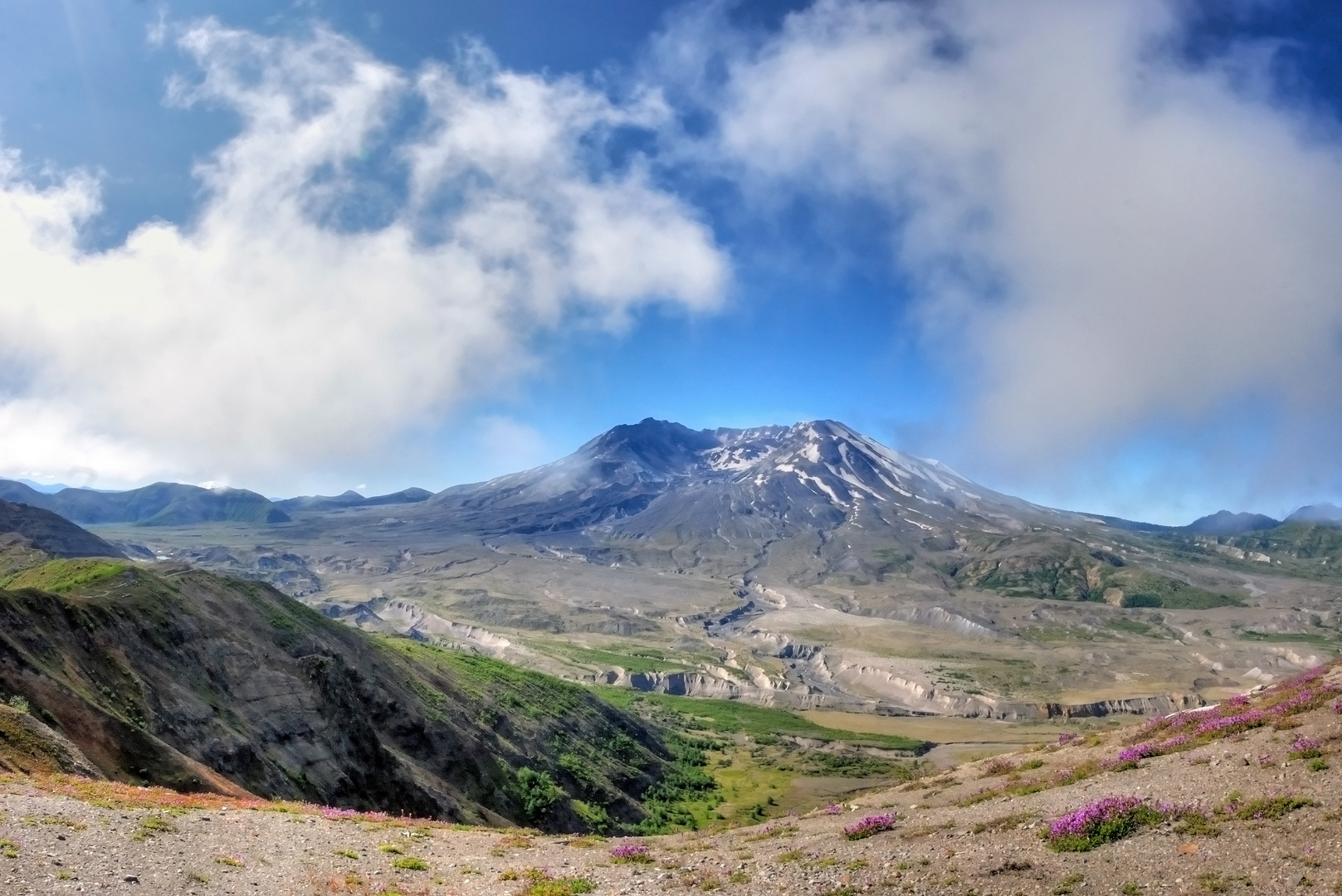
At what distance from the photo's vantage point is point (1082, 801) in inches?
749

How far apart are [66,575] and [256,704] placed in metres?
19.4

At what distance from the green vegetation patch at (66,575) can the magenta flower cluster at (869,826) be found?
156 ft

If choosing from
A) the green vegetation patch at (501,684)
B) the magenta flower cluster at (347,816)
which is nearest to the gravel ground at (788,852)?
the magenta flower cluster at (347,816)

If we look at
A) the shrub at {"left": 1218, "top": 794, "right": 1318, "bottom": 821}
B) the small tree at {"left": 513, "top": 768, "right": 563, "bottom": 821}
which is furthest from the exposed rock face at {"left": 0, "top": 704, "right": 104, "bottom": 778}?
the small tree at {"left": 513, "top": 768, "right": 563, "bottom": 821}

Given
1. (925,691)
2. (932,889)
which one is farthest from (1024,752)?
(925,691)

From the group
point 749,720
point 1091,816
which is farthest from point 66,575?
point 749,720

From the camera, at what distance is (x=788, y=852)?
64.0 ft

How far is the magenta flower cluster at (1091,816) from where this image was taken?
651 inches

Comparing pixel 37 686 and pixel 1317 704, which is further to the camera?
pixel 37 686

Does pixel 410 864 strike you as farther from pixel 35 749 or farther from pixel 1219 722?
pixel 1219 722

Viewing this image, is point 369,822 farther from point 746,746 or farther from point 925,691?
point 925,691

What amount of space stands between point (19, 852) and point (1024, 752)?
101 feet

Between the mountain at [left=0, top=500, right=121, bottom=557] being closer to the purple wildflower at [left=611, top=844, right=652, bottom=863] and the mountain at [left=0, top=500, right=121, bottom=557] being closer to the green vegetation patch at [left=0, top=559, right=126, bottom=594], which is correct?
the green vegetation patch at [left=0, top=559, right=126, bottom=594]

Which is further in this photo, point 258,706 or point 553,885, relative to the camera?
point 258,706
